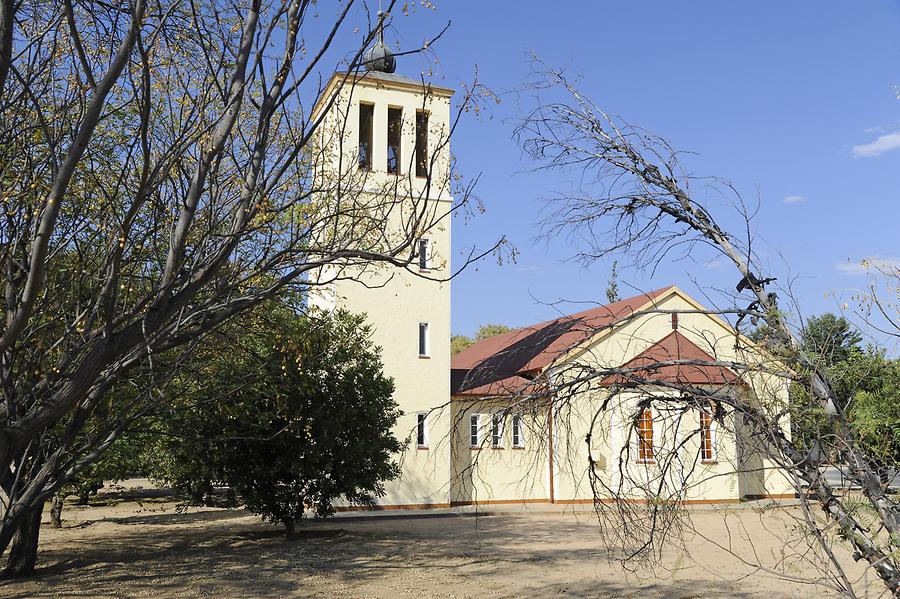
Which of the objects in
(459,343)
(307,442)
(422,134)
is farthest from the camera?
(459,343)

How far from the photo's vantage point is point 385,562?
15352mm

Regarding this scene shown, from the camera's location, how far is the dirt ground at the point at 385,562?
12.3m

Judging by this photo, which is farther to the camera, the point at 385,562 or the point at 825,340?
the point at 385,562

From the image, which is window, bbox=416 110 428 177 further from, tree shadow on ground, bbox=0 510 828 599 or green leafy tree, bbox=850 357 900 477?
tree shadow on ground, bbox=0 510 828 599

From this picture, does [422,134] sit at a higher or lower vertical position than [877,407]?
higher

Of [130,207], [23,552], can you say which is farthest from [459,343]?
[130,207]

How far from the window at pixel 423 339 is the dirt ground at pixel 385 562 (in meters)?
5.79

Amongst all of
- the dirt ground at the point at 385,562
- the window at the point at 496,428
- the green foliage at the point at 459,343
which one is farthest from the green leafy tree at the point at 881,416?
the green foliage at the point at 459,343

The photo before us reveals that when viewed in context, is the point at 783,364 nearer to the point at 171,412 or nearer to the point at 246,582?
the point at 171,412

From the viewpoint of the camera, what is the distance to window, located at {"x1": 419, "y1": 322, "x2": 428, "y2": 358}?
26.8 metres

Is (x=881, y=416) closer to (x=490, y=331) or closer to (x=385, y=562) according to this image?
(x=385, y=562)

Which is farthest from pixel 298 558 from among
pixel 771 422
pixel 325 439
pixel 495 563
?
pixel 771 422

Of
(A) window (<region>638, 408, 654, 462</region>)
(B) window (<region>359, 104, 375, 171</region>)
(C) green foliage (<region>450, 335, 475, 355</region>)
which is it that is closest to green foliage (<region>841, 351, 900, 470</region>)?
(A) window (<region>638, 408, 654, 462</region>)

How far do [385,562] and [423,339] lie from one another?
1219 centimetres
